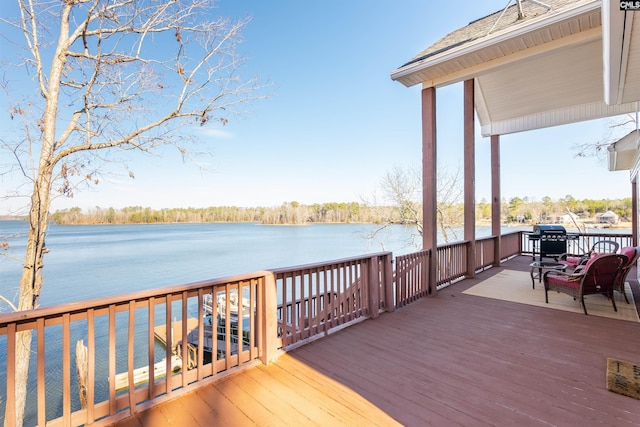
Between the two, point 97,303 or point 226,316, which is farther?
point 226,316

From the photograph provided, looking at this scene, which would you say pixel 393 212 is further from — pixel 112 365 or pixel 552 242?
pixel 112 365

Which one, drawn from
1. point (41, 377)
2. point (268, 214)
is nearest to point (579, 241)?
point (41, 377)

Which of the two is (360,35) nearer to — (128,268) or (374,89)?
(374,89)

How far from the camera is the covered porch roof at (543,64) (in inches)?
109

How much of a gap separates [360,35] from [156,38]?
25.7ft

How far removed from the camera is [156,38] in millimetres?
6059

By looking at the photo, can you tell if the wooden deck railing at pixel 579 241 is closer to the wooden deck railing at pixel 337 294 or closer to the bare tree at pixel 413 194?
the bare tree at pixel 413 194

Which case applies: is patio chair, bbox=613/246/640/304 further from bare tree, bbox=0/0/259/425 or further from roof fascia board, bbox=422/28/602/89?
bare tree, bbox=0/0/259/425

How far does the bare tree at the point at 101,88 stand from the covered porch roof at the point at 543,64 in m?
3.99

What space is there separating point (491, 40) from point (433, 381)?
175 inches

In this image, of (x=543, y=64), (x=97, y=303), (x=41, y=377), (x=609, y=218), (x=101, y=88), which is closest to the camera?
(x=41, y=377)

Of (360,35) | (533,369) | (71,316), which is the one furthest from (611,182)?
(71,316)

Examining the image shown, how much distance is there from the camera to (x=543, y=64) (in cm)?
640

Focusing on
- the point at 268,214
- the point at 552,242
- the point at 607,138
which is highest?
the point at 607,138
